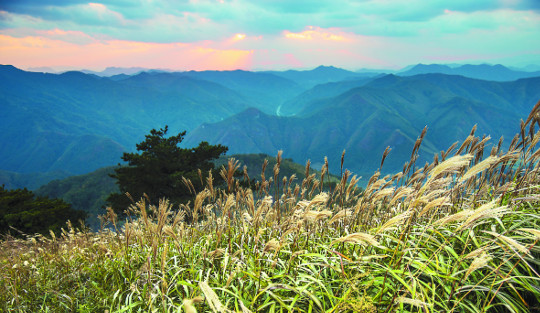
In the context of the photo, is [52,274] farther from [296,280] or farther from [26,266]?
[296,280]

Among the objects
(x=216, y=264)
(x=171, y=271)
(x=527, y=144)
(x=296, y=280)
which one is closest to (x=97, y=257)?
(x=171, y=271)

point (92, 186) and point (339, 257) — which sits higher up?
point (339, 257)

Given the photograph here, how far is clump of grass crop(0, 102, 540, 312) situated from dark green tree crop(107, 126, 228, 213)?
997 inches

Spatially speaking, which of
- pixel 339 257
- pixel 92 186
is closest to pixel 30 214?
pixel 339 257

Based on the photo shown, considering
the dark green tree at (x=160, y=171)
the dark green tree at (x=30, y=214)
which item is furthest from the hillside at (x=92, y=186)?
the dark green tree at (x=30, y=214)

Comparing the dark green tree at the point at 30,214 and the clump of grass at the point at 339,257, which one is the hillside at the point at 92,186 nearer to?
the dark green tree at the point at 30,214

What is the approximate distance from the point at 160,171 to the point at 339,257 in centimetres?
3347

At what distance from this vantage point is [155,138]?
3744 cm

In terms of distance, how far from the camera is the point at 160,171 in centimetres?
3350

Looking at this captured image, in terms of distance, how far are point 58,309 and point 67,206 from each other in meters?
36.7

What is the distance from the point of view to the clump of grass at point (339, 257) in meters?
2.26

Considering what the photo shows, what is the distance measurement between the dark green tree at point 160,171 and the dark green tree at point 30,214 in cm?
528

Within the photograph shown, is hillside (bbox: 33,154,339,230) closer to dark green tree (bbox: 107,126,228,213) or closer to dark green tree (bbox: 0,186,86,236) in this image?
dark green tree (bbox: 107,126,228,213)

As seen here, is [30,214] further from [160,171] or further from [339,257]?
[339,257]
